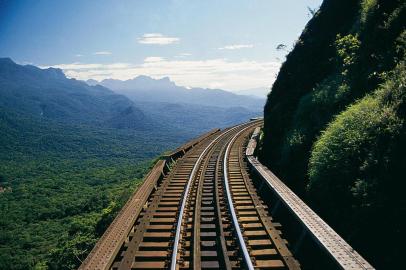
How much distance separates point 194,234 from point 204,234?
13.6 inches

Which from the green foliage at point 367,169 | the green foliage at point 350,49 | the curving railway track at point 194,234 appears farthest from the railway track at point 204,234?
the green foliage at point 350,49

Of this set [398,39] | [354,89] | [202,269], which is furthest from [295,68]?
[202,269]

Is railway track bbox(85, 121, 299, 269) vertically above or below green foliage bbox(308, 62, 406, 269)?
below

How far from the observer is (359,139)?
8078 mm

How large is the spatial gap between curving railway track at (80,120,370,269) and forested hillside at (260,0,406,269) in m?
1.48

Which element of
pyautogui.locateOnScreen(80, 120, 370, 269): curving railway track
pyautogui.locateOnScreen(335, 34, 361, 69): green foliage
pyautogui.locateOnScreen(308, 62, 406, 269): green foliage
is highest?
pyautogui.locateOnScreen(335, 34, 361, 69): green foliage

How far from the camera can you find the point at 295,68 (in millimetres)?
18969

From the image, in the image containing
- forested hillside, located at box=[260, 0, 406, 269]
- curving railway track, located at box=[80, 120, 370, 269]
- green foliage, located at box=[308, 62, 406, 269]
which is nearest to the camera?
green foliage, located at box=[308, 62, 406, 269]

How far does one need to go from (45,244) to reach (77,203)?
30291mm

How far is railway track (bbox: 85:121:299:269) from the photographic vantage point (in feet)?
21.7

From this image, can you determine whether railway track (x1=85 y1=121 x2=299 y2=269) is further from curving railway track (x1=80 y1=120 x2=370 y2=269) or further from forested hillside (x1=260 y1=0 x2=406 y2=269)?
forested hillside (x1=260 y1=0 x2=406 y2=269)

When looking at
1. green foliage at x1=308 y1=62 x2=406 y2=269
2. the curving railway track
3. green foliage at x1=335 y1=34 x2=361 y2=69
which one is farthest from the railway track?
green foliage at x1=335 y1=34 x2=361 y2=69

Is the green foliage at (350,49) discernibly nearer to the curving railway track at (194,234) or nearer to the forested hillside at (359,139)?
the forested hillside at (359,139)

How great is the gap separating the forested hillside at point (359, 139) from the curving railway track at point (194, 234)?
148cm
